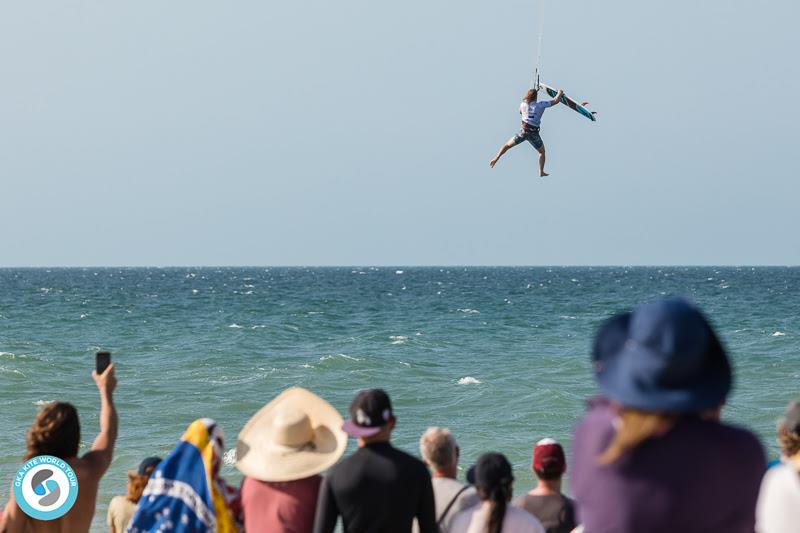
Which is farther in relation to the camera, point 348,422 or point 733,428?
point 348,422

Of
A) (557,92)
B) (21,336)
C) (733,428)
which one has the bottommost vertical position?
(21,336)

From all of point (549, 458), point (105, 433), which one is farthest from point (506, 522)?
point (105, 433)

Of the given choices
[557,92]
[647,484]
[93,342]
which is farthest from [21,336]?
[647,484]

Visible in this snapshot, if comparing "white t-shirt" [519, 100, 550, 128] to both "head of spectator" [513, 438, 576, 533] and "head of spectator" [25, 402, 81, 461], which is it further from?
"head of spectator" [25, 402, 81, 461]

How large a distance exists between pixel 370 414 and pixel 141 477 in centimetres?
162

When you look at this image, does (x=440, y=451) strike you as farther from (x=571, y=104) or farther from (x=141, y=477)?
(x=571, y=104)

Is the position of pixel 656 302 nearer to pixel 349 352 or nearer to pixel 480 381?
pixel 480 381

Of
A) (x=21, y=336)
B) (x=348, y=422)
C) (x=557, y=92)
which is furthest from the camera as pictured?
(x=21, y=336)

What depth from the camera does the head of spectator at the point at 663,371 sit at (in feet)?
8.10

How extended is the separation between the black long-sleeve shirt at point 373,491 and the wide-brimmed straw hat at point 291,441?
49 centimetres

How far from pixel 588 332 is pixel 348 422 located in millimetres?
35139

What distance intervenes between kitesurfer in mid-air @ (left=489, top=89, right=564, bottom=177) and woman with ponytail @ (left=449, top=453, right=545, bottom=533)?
945 cm

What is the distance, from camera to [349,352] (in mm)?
31797

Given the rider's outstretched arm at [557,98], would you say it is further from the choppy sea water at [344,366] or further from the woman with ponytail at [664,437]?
the woman with ponytail at [664,437]
